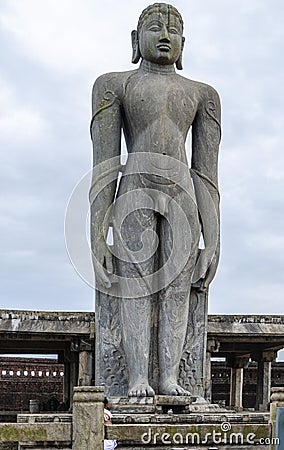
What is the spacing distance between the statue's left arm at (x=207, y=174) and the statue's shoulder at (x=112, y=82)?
0.90m

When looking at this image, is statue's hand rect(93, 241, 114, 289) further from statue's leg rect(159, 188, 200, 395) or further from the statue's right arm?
statue's leg rect(159, 188, 200, 395)

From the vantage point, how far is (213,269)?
28.5ft

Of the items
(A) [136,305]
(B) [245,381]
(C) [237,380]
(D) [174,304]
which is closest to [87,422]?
(A) [136,305]

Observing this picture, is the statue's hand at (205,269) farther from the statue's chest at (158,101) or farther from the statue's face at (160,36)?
the statue's face at (160,36)

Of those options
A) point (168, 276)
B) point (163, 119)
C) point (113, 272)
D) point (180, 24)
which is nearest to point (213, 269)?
point (168, 276)

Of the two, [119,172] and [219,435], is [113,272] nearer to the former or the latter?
[119,172]

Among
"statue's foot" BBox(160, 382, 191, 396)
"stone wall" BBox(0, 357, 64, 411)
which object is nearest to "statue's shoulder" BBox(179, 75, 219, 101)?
"statue's foot" BBox(160, 382, 191, 396)

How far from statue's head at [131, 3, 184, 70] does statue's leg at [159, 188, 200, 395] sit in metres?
1.57

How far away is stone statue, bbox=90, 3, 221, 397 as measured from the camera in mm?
8312

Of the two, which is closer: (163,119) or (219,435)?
(219,435)

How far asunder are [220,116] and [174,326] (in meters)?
2.52

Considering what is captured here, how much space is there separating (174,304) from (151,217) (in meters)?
0.97

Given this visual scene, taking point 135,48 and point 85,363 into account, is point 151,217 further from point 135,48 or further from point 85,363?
point 85,363

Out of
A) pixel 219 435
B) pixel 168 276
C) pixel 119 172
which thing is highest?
pixel 119 172
